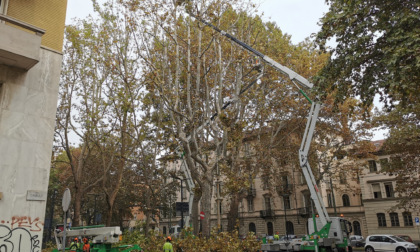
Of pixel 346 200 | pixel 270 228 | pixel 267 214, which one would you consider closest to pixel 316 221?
pixel 346 200

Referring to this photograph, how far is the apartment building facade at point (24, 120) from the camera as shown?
8039 millimetres

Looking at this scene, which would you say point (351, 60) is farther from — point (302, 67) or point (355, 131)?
point (355, 131)

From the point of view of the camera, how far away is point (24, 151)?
844cm

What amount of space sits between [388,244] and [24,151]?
23.3 metres

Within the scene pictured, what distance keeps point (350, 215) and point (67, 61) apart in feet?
116

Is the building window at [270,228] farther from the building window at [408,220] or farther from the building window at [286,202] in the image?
the building window at [408,220]

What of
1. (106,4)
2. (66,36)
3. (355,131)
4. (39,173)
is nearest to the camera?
(39,173)

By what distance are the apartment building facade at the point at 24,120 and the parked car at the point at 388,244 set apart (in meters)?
22.1

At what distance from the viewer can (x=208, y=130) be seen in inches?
736

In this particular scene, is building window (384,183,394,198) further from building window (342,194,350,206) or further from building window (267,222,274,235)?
building window (267,222,274,235)

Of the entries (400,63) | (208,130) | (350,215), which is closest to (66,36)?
(208,130)

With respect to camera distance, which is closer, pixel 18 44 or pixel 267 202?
pixel 18 44

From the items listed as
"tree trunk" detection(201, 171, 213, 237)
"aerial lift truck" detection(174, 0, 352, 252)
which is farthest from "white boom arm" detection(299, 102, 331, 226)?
"tree trunk" detection(201, 171, 213, 237)

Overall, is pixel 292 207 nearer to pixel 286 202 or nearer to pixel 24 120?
pixel 286 202
